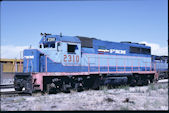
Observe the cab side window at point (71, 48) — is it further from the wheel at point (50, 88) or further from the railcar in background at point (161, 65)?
the railcar in background at point (161, 65)

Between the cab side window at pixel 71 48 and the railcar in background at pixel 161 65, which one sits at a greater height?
the cab side window at pixel 71 48

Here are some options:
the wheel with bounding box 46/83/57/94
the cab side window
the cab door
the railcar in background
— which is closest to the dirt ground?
the wheel with bounding box 46/83/57/94

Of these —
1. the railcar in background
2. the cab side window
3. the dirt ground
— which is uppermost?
the cab side window

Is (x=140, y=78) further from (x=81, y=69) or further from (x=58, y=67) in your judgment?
(x=58, y=67)

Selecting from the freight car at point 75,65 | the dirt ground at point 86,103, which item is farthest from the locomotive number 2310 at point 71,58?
the dirt ground at point 86,103

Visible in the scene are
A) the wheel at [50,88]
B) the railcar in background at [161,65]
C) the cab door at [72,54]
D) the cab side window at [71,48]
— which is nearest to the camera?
the wheel at [50,88]

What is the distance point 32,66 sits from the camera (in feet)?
39.0

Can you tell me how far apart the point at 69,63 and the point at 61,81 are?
120 cm

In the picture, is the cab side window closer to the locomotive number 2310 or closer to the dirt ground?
the locomotive number 2310

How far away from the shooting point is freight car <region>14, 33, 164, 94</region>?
1171 cm

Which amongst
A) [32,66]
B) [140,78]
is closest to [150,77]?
[140,78]

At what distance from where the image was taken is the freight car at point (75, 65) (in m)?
11.7

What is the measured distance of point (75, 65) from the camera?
12.9m

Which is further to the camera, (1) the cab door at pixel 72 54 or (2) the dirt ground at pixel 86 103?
(1) the cab door at pixel 72 54
